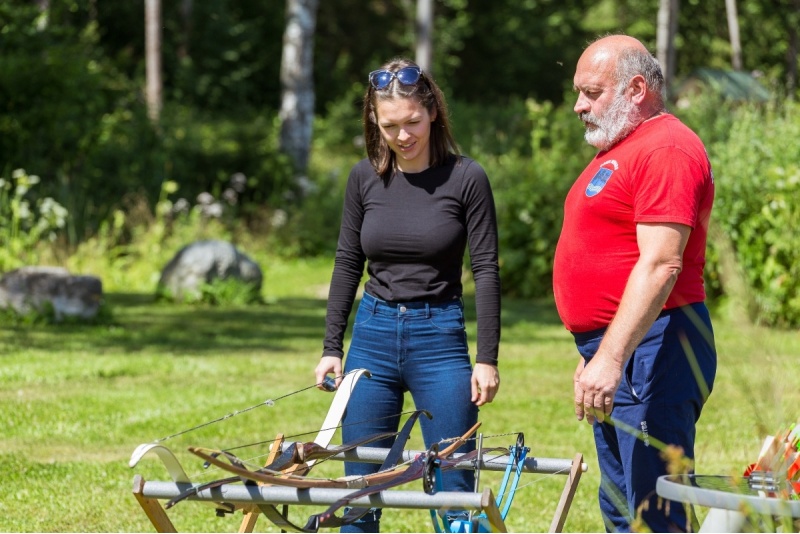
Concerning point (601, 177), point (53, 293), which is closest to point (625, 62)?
point (601, 177)

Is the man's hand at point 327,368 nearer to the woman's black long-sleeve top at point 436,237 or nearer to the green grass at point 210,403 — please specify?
the woman's black long-sleeve top at point 436,237

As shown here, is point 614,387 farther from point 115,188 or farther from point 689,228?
point 115,188

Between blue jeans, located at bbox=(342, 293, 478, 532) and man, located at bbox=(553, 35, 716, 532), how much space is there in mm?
432

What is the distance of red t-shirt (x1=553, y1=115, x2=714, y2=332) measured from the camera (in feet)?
10.9

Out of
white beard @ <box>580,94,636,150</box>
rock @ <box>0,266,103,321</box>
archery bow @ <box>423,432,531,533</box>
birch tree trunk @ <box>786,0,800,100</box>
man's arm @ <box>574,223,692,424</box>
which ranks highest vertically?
birch tree trunk @ <box>786,0,800,100</box>

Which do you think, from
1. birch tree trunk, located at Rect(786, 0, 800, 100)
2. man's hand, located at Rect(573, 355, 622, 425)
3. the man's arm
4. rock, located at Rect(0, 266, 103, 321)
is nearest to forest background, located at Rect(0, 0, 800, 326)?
the man's arm

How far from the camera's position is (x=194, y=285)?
1444 cm

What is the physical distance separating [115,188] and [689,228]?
52.8ft

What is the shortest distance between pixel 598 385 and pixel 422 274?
2.62 feet

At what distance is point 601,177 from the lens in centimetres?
349

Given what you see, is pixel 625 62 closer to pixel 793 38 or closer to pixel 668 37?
pixel 668 37

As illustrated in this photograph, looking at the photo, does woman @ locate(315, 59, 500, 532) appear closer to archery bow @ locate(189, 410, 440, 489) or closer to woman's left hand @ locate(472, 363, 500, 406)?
woman's left hand @ locate(472, 363, 500, 406)

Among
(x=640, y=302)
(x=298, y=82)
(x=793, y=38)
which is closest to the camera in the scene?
(x=640, y=302)

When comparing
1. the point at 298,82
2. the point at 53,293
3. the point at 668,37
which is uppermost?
the point at 668,37
